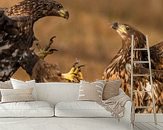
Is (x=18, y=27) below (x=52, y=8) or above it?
below

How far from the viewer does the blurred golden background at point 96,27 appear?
6.68 m

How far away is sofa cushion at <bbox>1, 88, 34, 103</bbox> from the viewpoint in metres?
5.02

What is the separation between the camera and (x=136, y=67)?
6.64 m

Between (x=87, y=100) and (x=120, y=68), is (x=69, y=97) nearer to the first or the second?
(x=87, y=100)

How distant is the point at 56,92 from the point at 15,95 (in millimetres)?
750

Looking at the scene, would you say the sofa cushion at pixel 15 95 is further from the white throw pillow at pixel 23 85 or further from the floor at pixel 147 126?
the floor at pixel 147 126

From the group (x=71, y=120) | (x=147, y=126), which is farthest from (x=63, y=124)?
(x=147, y=126)

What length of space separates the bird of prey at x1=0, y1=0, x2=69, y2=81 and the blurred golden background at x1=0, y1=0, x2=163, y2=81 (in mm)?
137

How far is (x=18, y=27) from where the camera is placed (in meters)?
6.57

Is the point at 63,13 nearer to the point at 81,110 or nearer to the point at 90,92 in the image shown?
the point at 90,92

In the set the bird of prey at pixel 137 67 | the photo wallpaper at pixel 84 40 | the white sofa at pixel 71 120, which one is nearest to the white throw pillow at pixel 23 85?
the white sofa at pixel 71 120

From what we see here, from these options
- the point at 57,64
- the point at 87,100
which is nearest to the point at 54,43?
the point at 57,64

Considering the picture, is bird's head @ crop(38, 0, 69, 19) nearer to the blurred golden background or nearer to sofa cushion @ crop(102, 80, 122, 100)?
the blurred golden background

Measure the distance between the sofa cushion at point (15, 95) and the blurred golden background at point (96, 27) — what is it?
5.65ft
